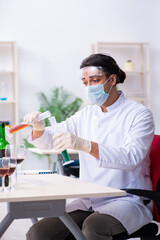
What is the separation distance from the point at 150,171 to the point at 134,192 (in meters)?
0.34

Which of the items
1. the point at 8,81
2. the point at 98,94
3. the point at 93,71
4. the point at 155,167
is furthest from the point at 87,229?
the point at 8,81

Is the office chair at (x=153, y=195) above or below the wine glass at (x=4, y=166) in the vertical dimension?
below

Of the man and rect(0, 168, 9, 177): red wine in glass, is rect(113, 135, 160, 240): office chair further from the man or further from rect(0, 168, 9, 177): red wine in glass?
rect(0, 168, 9, 177): red wine in glass

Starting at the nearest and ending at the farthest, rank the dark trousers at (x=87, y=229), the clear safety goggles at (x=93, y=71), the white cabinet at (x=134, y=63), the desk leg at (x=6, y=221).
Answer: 1. the desk leg at (x=6, y=221)
2. the dark trousers at (x=87, y=229)
3. the clear safety goggles at (x=93, y=71)
4. the white cabinet at (x=134, y=63)

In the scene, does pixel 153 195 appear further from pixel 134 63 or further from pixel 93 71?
pixel 134 63

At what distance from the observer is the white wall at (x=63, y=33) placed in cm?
717

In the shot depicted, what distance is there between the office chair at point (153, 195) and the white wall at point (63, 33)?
5.12 m

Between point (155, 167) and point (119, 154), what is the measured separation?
337mm

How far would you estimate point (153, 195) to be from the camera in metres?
1.95

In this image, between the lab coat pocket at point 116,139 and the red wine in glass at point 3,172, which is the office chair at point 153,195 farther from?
the red wine in glass at point 3,172

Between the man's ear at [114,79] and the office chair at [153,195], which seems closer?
the office chair at [153,195]

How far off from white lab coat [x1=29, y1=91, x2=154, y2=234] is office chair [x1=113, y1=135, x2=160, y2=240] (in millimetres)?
34

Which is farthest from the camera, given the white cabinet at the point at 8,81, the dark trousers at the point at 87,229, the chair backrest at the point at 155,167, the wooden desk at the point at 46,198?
the white cabinet at the point at 8,81

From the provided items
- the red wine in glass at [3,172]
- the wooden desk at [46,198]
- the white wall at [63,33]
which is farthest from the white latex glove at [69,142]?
the white wall at [63,33]
